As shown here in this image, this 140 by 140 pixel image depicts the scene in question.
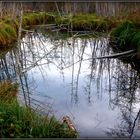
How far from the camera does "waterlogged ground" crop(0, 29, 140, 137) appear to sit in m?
8.55

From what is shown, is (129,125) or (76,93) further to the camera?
(76,93)

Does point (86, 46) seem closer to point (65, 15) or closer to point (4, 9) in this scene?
point (4, 9)

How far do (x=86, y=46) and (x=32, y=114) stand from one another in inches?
513

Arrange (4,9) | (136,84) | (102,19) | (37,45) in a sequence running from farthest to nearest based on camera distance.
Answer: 1. (102,19)
2. (4,9)
3. (37,45)
4. (136,84)

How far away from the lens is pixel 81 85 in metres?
11.9

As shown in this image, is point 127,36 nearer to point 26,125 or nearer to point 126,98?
point 126,98

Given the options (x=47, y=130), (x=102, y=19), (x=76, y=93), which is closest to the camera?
(x=47, y=130)

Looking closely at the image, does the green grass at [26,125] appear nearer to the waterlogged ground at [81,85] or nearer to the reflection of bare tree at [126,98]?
the waterlogged ground at [81,85]

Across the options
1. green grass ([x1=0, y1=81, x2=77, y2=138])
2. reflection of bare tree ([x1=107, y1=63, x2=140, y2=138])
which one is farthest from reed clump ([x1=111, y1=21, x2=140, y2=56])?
green grass ([x1=0, y1=81, x2=77, y2=138])

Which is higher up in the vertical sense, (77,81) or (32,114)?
(32,114)

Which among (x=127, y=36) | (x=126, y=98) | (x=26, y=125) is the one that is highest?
(x=26, y=125)

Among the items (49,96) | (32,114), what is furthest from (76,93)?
(32,114)

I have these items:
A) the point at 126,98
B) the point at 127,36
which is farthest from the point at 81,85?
the point at 127,36

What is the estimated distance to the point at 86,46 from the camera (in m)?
19.0
